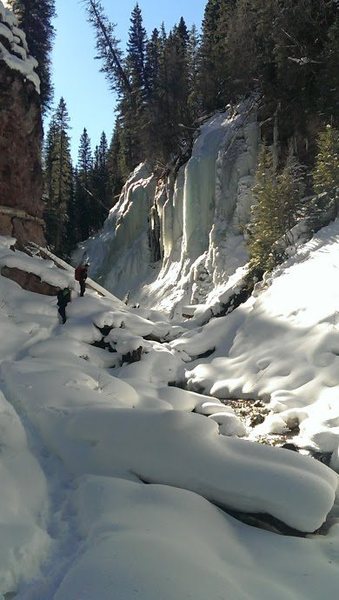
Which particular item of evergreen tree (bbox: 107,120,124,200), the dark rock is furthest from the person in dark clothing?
evergreen tree (bbox: 107,120,124,200)

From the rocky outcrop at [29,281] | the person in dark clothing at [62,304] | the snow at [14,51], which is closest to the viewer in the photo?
the person in dark clothing at [62,304]

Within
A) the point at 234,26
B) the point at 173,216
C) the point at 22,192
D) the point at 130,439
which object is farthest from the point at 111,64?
the point at 130,439

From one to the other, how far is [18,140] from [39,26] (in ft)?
45.5

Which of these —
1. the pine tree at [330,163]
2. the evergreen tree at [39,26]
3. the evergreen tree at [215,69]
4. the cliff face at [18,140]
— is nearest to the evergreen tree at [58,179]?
the evergreen tree at [39,26]

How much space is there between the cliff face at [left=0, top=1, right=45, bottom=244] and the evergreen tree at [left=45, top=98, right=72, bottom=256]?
53.9ft

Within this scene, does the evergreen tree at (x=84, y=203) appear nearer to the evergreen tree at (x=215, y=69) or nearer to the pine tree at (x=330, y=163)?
the evergreen tree at (x=215, y=69)

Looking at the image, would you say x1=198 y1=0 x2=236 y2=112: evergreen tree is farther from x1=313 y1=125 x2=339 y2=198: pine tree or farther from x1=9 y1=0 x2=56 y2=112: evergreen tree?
x1=313 y1=125 x2=339 y2=198: pine tree

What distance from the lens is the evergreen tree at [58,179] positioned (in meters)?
34.9

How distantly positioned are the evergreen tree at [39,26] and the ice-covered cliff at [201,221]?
376 inches

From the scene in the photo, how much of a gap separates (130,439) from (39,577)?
1.94 m

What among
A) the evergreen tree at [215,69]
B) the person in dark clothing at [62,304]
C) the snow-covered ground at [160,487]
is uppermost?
the evergreen tree at [215,69]

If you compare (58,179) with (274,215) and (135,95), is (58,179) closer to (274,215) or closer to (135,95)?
(135,95)

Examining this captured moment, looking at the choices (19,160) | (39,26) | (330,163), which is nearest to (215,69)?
(39,26)

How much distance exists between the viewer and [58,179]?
3841 cm
